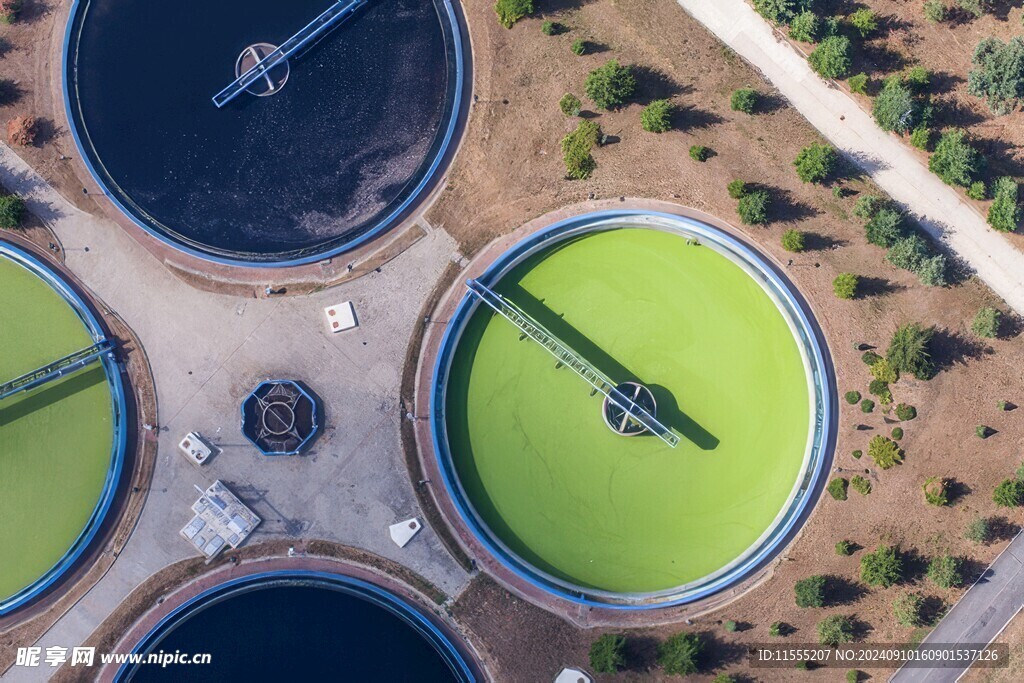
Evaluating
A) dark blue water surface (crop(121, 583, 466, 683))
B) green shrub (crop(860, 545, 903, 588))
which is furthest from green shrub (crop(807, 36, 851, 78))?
dark blue water surface (crop(121, 583, 466, 683))

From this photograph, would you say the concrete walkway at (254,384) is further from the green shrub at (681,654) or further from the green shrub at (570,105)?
the green shrub at (681,654)

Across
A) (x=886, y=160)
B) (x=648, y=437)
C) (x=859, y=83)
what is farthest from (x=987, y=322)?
(x=648, y=437)

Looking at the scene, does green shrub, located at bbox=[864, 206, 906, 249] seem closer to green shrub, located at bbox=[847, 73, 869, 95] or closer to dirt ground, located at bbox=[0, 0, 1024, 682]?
dirt ground, located at bbox=[0, 0, 1024, 682]

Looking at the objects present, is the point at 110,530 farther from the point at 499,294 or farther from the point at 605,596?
the point at 605,596

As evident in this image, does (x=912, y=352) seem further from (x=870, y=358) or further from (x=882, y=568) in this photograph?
(x=882, y=568)

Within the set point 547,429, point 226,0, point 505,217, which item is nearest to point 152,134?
point 226,0

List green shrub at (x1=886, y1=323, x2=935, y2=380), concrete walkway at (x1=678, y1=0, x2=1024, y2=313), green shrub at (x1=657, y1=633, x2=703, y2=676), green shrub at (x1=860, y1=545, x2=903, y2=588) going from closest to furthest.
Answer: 1. green shrub at (x1=860, y1=545, x2=903, y2=588)
2. green shrub at (x1=657, y1=633, x2=703, y2=676)
3. green shrub at (x1=886, y1=323, x2=935, y2=380)
4. concrete walkway at (x1=678, y1=0, x2=1024, y2=313)
